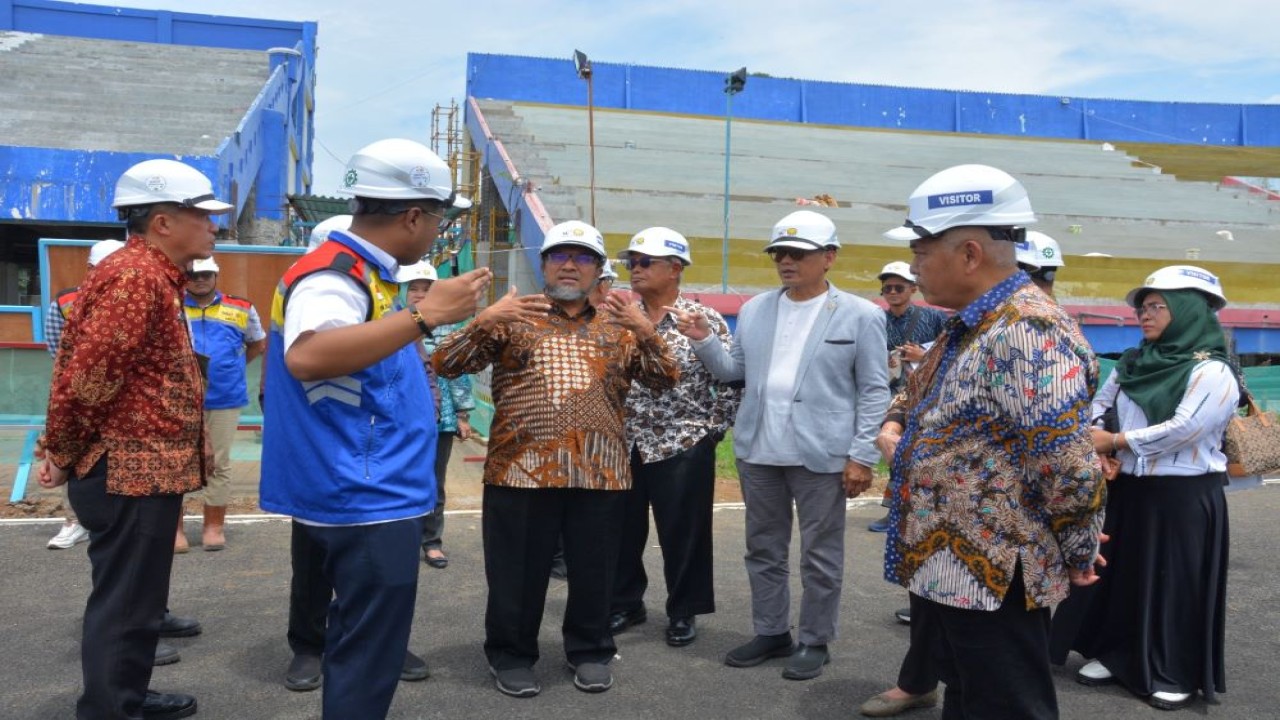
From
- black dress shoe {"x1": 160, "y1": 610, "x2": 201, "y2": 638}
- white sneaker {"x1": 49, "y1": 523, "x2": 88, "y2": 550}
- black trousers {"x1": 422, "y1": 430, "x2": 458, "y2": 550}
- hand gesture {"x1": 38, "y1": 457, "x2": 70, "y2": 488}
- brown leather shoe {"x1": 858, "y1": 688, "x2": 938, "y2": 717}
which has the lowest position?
brown leather shoe {"x1": 858, "y1": 688, "x2": 938, "y2": 717}

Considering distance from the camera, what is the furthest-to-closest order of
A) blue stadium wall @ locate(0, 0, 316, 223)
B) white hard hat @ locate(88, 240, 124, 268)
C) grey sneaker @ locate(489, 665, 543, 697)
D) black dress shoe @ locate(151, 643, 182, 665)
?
blue stadium wall @ locate(0, 0, 316, 223) < white hard hat @ locate(88, 240, 124, 268) < black dress shoe @ locate(151, 643, 182, 665) < grey sneaker @ locate(489, 665, 543, 697)

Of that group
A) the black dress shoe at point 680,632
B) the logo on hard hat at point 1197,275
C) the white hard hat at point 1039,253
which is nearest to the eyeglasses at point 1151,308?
the logo on hard hat at point 1197,275

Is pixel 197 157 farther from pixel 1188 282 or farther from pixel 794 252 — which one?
pixel 1188 282

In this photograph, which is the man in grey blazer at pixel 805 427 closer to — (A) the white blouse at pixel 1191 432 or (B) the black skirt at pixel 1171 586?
(A) the white blouse at pixel 1191 432

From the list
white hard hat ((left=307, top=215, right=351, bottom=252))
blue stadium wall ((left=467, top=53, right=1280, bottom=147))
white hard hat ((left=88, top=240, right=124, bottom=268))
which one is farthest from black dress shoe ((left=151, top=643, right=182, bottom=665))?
blue stadium wall ((left=467, top=53, right=1280, bottom=147))

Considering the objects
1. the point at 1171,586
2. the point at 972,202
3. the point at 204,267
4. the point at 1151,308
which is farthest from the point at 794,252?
the point at 204,267

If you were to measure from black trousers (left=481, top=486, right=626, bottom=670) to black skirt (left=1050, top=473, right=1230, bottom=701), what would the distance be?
225cm

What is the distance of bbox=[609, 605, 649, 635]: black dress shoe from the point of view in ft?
17.0

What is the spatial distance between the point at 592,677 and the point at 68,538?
391 cm

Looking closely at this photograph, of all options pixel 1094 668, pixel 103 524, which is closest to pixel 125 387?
pixel 103 524

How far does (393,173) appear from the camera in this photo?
283 centimetres

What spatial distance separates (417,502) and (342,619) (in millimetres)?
382

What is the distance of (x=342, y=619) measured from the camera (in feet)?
9.45

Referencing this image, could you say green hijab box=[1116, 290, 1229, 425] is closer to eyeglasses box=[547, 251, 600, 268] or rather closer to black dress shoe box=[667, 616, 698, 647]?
black dress shoe box=[667, 616, 698, 647]
